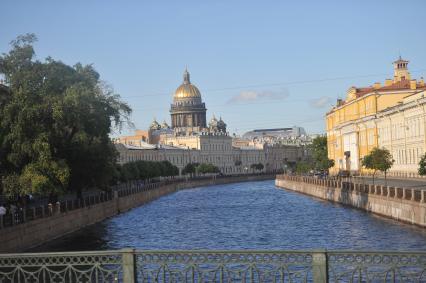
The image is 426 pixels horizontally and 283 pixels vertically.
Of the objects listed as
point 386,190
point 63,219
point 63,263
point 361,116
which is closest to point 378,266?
point 63,263

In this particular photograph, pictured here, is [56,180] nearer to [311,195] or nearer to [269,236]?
[269,236]

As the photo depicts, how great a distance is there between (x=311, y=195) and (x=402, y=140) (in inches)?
436

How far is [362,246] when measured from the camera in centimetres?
3212

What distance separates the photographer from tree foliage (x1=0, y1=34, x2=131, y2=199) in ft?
124

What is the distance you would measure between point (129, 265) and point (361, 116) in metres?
86.0

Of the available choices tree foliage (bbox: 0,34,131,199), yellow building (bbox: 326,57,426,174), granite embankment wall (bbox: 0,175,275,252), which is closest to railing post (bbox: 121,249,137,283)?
granite embankment wall (bbox: 0,175,275,252)

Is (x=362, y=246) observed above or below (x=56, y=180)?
below

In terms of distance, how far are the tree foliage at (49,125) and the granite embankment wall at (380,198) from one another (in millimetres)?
15774

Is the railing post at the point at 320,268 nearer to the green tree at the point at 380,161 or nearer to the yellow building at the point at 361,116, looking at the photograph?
the green tree at the point at 380,161

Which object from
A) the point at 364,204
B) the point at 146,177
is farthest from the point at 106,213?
the point at 146,177

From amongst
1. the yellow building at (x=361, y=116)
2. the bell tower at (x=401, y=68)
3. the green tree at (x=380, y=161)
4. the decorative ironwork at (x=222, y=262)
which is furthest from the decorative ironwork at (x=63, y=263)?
the bell tower at (x=401, y=68)

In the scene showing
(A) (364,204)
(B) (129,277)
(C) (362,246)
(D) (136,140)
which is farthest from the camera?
(D) (136,140)

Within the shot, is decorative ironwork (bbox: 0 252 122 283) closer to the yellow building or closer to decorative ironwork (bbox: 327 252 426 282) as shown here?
decorative ironwork (bbox: 327 252 426 282)

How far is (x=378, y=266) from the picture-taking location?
25.1 metres
